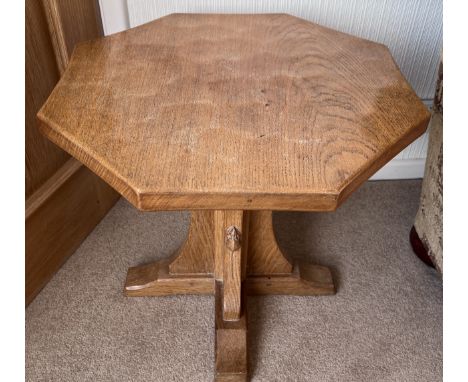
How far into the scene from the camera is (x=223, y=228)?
103 centimetres

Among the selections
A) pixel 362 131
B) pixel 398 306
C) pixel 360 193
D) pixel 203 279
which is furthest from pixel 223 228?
pixel 360 193

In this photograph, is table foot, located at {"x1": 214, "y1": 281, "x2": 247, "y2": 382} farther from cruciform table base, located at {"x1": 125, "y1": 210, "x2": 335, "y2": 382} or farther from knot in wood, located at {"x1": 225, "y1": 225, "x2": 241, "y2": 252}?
knot in wood, located at {"x1": 225, "y1": 225, "x2": 241, "y2": 252}

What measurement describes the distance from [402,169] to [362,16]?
55cm

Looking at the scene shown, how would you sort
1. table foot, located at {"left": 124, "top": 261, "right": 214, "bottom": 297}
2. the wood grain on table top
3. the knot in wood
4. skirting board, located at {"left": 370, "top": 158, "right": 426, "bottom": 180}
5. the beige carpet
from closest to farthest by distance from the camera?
the wood grain on table top < the knot in wood < the beige carpet < table foot, located at {"left": 124, "top": 261, "right": 214, "bottom": 297} < skirting board, located at {"left": 370, "top": 158, "right": 426, "bottom": 180}

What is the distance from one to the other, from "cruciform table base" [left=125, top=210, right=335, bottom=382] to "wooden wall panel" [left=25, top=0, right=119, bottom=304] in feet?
0.75

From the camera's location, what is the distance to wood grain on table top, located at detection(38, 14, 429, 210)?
71 cm

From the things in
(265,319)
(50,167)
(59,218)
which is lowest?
(265,319)

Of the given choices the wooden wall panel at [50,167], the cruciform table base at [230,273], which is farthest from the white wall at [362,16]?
the cruciform table base at [230,273]

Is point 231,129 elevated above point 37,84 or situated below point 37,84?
above

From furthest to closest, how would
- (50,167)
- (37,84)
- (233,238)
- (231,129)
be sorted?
(50,167) < (37,84) < (233,238) < (231,129)

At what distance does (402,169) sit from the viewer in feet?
5.52

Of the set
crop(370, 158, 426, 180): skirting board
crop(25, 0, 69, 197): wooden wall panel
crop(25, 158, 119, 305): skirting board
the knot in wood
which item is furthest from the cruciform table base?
crop(370, 158, 426, 180): skirting board

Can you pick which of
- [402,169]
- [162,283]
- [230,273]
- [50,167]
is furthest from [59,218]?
[402,169]

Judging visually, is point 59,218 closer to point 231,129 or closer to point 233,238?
point 233,238
